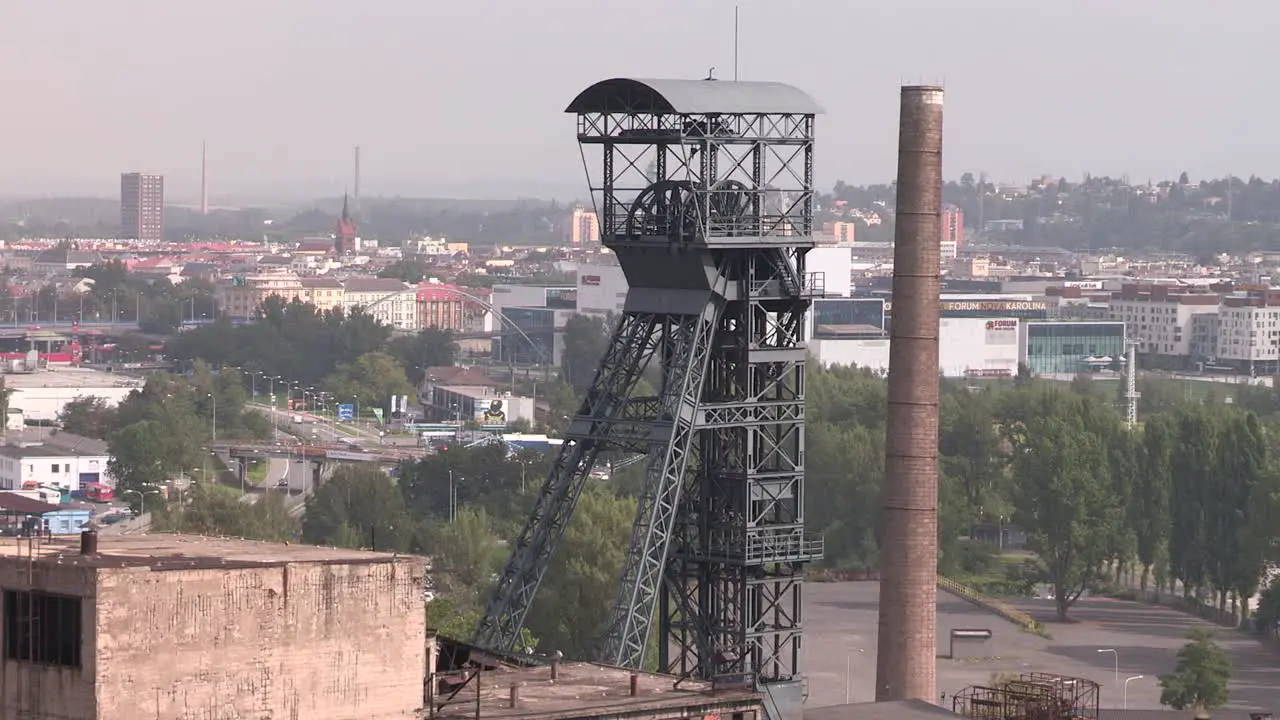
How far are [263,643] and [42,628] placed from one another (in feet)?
7.26

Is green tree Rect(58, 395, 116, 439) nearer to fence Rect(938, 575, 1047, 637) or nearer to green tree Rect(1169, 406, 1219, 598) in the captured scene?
fence Rect(938, 575, 1047, 637)

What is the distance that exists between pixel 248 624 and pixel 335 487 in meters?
68.2

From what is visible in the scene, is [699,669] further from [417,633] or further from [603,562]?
[603,562]

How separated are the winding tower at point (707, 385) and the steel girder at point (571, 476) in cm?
4

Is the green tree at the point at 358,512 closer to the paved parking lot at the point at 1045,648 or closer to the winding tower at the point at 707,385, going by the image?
the paved parking lot at the point at 1045,648

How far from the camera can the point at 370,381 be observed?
584 ft

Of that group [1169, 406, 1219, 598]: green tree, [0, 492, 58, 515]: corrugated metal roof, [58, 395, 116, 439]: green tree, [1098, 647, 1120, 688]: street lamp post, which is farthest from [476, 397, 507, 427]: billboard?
[1098, 647, 1120, 688]: street lamp post

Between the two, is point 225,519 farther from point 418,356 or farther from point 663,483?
point 418,356

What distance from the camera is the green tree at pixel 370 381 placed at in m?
174

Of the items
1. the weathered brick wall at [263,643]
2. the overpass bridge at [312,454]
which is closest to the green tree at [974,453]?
the overpass bridge at [312,454]

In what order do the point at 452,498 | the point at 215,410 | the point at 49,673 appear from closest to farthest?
1. the point at 49,673
2. the point at 452,498
3. the point at 215,410

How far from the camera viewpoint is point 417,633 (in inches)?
1214

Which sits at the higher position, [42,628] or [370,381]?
[42,628]

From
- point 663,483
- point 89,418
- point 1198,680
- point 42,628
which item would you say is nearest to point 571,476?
point 663,483
